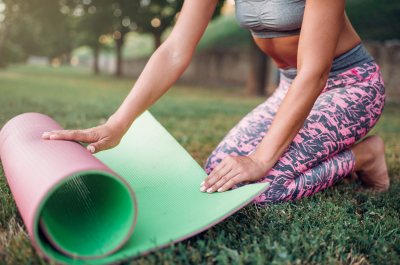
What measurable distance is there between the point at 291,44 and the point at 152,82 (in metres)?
0.88

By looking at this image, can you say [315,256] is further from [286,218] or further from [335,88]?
[335,88]

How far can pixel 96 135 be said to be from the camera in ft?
4.55

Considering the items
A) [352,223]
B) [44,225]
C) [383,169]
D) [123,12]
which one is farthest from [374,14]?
[44,225]

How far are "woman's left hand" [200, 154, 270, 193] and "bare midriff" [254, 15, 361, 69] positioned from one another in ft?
2.70

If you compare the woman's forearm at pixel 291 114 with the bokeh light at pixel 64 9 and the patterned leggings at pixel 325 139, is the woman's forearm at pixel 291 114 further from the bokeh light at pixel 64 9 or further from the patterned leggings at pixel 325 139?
the bokeh light at pixel 64 9

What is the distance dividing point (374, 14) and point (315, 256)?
1507 cm

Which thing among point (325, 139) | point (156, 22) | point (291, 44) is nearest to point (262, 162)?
point (325, 139)

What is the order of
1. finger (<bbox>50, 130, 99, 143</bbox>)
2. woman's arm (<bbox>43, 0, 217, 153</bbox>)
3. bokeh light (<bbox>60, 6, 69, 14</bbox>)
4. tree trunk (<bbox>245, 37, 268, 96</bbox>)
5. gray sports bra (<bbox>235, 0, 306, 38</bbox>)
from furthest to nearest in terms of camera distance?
bokeh light (<bbox>60, 6, 69, 14</bbox>) < tree trunk (<bbox>245, 37, 268, 96</bbox>) < gray sports bra (<bbox>235, 0, 306, 38</bbox>) < woman's arm (<bbox>43, 0, 217, 153</bbox>) < finger (<bbox>50, 130, 99, 143</bbox>)

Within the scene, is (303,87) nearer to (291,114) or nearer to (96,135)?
(291,114)

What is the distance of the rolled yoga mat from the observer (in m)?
1.02

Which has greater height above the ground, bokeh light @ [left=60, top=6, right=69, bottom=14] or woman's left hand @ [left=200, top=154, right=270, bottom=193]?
woman's left hand @ [left=200, top=154, right=270, bottom=193]

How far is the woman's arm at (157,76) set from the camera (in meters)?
1.41

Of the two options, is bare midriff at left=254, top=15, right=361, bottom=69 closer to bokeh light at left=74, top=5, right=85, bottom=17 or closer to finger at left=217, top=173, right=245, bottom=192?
finger at left=217, top=173, right=245, bottom=192

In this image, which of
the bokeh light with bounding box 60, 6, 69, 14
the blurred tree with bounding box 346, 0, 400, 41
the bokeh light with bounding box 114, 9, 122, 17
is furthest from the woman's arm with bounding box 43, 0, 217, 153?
the bokeh light with bounding box 60, 6, 69, 14
